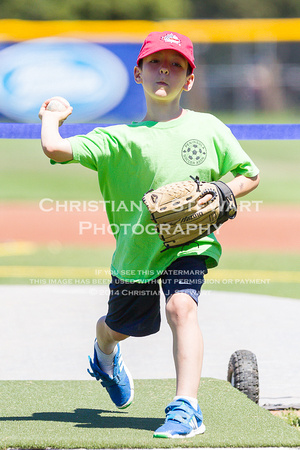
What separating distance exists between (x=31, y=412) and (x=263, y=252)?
25.1ft

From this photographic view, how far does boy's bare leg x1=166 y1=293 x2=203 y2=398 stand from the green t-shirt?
0.88 feet

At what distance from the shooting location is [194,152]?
4008mm

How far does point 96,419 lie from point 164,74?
6.00 feet

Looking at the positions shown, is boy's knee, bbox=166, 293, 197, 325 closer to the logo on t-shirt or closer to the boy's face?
the logo on t-shirt

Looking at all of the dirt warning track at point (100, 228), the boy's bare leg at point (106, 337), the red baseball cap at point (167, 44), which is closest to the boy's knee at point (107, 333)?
the boy's bare leg at point (106, 337)

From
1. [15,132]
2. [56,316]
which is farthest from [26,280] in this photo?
[15,132]

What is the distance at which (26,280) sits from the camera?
9.54 meters

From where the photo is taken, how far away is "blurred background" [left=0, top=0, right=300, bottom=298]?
34.4 ft

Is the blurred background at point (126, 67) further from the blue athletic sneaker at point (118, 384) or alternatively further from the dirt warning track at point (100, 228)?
the blue athletic sneaker at point (118, 384)

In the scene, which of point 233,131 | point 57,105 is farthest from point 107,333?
point 233,131

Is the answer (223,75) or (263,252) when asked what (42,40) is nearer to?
(263,252)

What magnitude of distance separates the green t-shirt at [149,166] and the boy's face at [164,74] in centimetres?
15

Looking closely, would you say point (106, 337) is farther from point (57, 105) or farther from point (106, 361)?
point (57, 105)

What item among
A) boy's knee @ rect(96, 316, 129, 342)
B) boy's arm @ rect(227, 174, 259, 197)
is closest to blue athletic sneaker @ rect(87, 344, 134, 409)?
boy's knee @ rect(96, 316, 129, 342)
